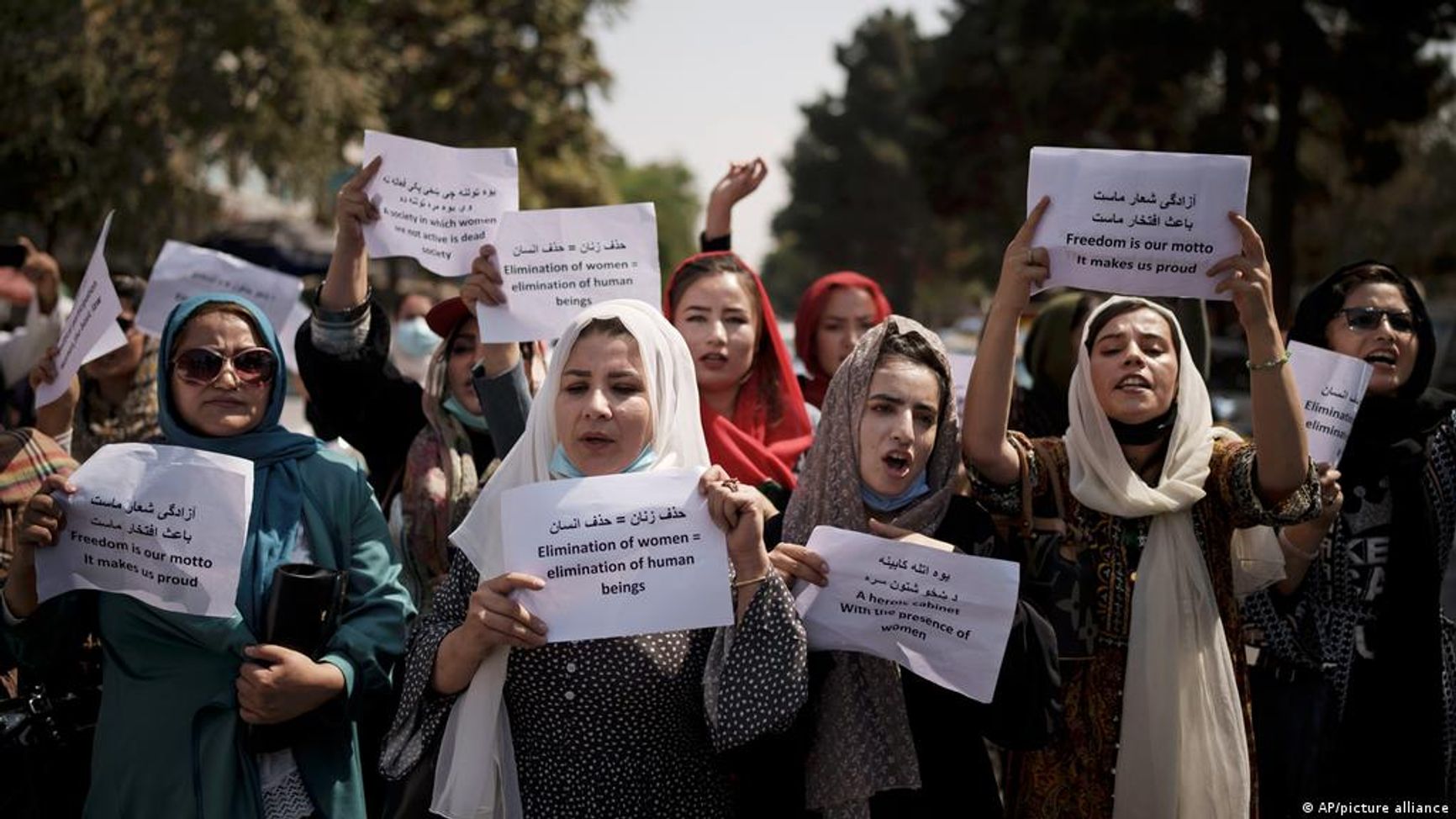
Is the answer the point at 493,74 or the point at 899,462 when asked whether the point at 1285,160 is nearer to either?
the point at 493,74

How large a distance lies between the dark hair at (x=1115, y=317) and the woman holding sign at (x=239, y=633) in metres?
1.78

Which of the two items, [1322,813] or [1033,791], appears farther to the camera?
[1322,813]

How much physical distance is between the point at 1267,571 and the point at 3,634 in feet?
9.81

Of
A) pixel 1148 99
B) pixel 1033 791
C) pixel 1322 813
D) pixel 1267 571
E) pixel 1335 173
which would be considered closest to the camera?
pixel 1033 791

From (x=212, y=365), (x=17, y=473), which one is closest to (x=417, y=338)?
(x=17, y=473)

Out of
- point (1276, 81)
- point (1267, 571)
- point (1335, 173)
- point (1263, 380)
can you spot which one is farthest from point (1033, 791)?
point (1335, 173)

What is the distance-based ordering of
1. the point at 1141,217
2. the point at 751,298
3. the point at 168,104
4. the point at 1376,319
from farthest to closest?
the point at 168,104, the point at 751,298, the point at 1376,319, the point at 1141,217

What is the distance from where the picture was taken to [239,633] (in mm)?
2646

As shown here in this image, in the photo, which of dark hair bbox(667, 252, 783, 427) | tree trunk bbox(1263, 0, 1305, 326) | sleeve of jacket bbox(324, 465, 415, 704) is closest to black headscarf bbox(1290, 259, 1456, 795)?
dark hair bbox(667, 252, 783, 427)

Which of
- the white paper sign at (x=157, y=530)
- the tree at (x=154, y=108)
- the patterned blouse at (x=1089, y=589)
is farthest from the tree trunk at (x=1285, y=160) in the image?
the white paper sign at (x=157, y=530)

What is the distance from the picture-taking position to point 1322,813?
344cm

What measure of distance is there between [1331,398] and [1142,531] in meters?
0.72

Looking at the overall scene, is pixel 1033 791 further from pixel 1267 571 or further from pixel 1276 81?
pixel 1276 81

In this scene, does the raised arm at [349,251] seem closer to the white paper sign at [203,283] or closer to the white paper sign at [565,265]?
the white paper sign at [565,265]
